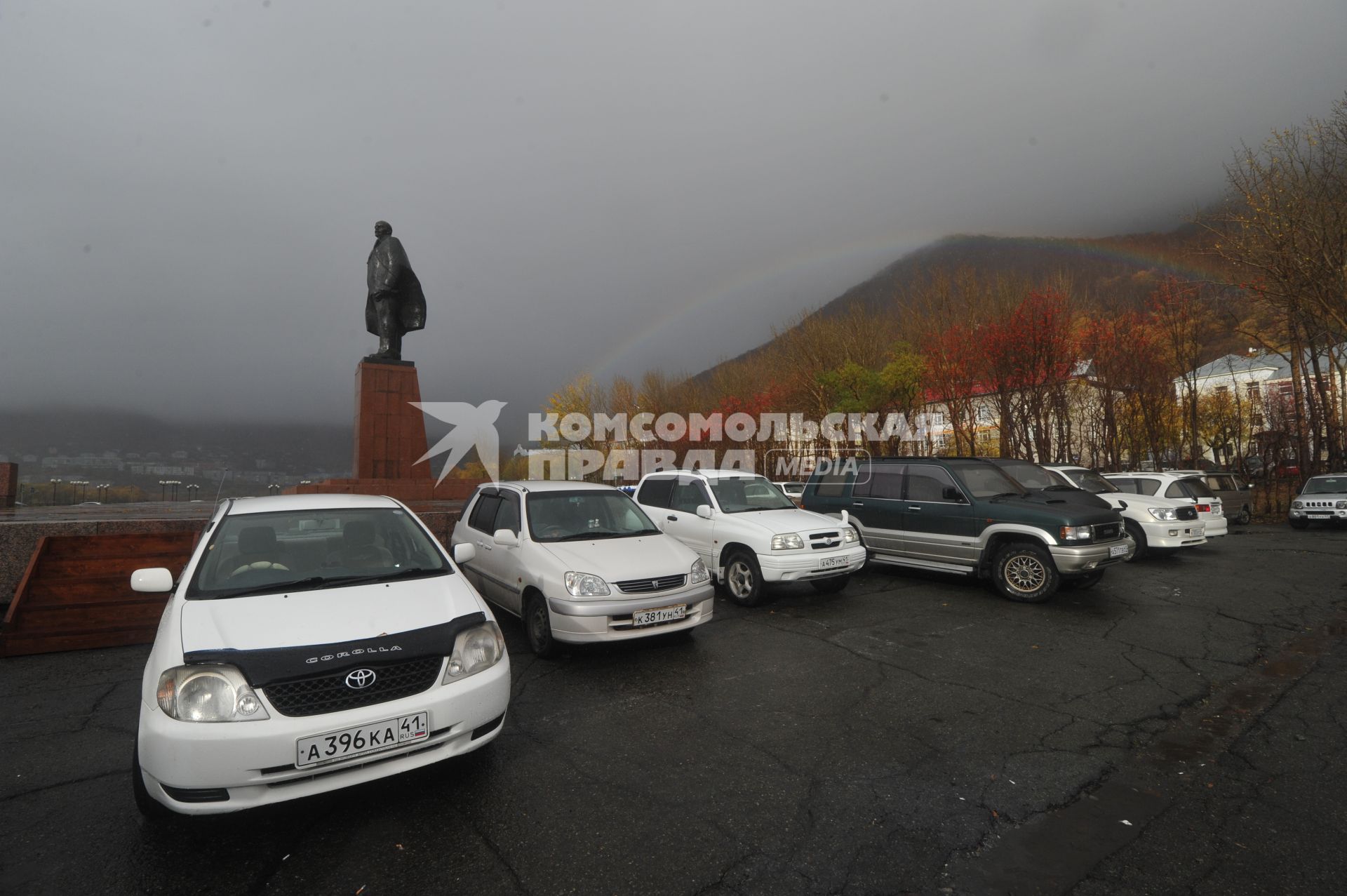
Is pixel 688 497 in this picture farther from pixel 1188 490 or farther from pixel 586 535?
pixel 1188 490

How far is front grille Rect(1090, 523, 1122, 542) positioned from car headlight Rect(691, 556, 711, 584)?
16.5 feet

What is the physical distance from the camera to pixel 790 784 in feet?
11.1

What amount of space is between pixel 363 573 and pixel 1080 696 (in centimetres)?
510

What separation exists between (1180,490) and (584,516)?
11656 mm

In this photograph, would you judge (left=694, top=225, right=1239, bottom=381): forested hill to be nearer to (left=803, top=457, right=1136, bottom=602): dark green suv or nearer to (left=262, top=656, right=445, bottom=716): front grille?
(left=803, top=457, right=1136, bottom=602): dark green suv

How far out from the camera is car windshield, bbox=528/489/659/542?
6113mm

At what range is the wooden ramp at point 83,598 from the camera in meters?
5.85

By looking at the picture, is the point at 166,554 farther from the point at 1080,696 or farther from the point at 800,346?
the point at 800,346

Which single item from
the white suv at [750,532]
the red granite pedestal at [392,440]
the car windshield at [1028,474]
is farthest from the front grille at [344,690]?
the red granite pedestal at [392,440]

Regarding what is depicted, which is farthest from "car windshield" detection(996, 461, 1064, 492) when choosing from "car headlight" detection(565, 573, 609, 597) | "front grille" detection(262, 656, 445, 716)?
"front grille" detection(262, 656, 445, 716)

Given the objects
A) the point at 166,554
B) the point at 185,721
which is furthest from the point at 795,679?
the point at 166,554

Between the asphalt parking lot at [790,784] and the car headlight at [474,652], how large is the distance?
24.6 inches

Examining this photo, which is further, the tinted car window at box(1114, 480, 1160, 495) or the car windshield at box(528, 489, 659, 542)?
the tinted car window at box(1114, 480, 1160, 495)

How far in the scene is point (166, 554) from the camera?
23.1 feet
